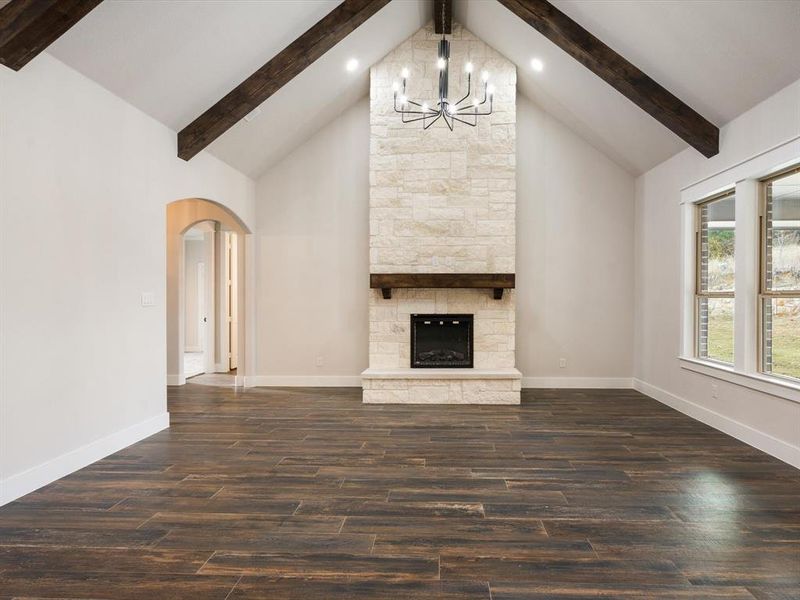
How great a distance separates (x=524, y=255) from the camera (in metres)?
6.96

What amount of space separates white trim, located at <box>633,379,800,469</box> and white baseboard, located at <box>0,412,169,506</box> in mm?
4982

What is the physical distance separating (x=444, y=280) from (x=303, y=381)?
2.39 metres

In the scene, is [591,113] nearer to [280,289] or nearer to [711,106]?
[711,106]

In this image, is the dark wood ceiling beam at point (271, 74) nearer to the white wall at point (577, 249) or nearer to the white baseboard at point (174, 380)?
the white wall at point (577, 249)

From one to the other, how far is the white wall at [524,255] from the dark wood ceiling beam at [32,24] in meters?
3.96

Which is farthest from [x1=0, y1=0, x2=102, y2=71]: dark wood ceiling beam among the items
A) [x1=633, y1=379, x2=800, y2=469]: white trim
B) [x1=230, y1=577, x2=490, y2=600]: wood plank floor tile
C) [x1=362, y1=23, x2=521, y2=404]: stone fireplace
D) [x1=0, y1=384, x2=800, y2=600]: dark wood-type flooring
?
[x1=633, y1=379, x2=800, y2=469]: white trim

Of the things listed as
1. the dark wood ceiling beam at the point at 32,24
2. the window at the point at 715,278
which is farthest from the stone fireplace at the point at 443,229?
the dark wood ceiling beam at the point at 32,24

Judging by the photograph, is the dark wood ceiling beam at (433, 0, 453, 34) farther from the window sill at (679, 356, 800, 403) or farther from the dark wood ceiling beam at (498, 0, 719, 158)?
the window sill at (679, 356, 800, 403)

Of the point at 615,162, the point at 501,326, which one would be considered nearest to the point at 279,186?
the point at 501,326

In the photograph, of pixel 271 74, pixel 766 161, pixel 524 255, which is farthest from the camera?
pixel 524 255

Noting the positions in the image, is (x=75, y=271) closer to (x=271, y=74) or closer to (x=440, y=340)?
(x=271, y=74)

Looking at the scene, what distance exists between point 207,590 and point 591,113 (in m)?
5.97

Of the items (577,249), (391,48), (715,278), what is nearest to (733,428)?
(715,278)

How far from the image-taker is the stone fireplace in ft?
20.9
